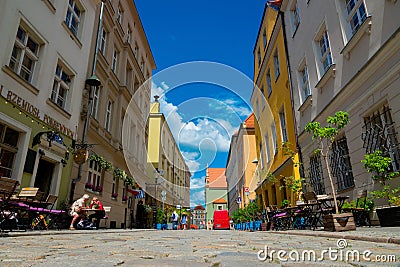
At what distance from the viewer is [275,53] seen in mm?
14836

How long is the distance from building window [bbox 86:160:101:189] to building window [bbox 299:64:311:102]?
8.98m

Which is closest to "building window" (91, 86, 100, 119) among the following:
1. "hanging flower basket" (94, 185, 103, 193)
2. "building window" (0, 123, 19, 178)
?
"hanging flower basket" (94, 185, 103, 193)

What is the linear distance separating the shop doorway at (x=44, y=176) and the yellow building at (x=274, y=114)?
8.09 m

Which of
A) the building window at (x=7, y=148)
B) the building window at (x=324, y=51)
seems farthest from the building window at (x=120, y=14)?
the building window at (x=324, y=51)

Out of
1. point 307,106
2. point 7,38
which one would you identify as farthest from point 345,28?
point 7,38

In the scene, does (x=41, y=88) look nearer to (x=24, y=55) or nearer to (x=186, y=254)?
(x=24, y=55)

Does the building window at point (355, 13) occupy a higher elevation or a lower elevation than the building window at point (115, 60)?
lower

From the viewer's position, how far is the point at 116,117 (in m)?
14.9

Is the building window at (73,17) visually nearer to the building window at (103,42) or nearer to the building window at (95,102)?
the building window at (103,42)

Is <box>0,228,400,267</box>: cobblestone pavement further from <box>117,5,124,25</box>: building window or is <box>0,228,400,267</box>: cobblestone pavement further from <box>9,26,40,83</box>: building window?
<box>117,5,124,25</box>: building window

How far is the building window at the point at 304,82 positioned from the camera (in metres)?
10.6

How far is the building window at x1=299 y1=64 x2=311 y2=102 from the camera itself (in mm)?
10555

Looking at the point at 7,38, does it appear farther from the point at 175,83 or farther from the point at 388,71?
the point at 388,71

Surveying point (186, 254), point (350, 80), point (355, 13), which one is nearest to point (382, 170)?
point (350, 80)
